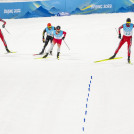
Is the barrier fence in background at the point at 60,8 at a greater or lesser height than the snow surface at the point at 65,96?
greater

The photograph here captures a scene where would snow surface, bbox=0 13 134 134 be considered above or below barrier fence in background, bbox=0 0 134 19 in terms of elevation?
below

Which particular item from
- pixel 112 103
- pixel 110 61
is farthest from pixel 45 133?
pixel 110 61

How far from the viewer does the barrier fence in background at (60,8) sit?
54.9 ft

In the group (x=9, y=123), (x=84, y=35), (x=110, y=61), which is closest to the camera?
(x=9, y=123)

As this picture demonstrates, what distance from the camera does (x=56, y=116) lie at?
5.00 metres

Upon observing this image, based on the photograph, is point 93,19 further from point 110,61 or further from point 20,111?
point 20,111

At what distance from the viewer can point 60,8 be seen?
17.5m

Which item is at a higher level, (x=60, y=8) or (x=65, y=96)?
(x=60, y=8)

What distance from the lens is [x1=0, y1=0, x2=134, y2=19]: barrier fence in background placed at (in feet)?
54.9

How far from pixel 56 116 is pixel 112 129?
1.16 metres

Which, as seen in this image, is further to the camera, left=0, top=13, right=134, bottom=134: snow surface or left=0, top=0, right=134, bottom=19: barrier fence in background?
left=0, top=0, right=134, bottom=19: barrier fence in background

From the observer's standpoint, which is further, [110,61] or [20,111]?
Answer: [110,61]

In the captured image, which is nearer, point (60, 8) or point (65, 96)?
point (65, 96)

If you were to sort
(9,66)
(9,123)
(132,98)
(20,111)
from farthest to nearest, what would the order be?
(9,66) → (132,98) → (20,111) → (9,123)
